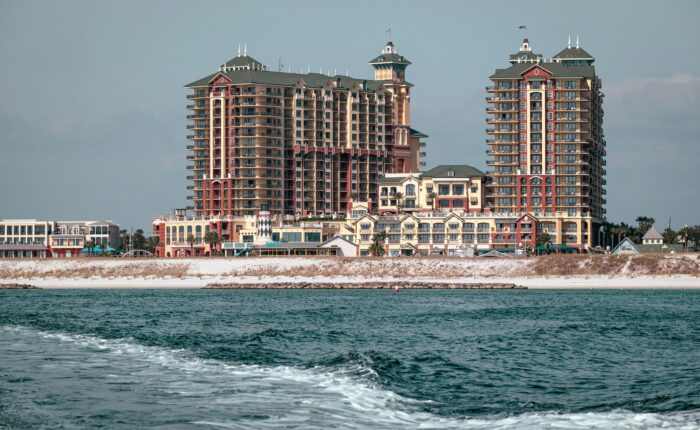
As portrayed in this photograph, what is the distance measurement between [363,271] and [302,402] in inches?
5458

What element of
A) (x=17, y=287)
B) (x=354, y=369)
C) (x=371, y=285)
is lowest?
(x=17, y=287)

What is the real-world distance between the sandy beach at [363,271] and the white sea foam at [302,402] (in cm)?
10561

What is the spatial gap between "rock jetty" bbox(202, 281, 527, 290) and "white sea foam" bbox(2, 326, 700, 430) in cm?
9876

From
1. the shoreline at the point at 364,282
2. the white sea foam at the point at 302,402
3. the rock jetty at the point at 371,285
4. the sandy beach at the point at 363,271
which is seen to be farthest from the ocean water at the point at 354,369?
the sandy beach at the point at 363,271

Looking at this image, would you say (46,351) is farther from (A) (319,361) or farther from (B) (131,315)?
(B) (131,315)

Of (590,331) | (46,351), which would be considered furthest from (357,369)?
(590,331)

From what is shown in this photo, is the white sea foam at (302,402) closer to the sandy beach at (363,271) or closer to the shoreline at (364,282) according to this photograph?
the shoreline at (364,282)

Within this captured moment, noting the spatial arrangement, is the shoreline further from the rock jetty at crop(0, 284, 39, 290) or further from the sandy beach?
the rock jetty at crop(0, 284, 39, 290)

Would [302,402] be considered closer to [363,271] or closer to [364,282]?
[364,282]

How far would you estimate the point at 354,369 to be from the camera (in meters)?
52.9

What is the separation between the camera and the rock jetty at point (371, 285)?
509 ft

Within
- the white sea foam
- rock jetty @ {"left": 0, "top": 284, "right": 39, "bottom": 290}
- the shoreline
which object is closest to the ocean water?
the white sea foam

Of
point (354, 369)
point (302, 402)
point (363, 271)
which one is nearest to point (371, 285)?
point (363, 271)

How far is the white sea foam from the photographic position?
39312 millimetres
